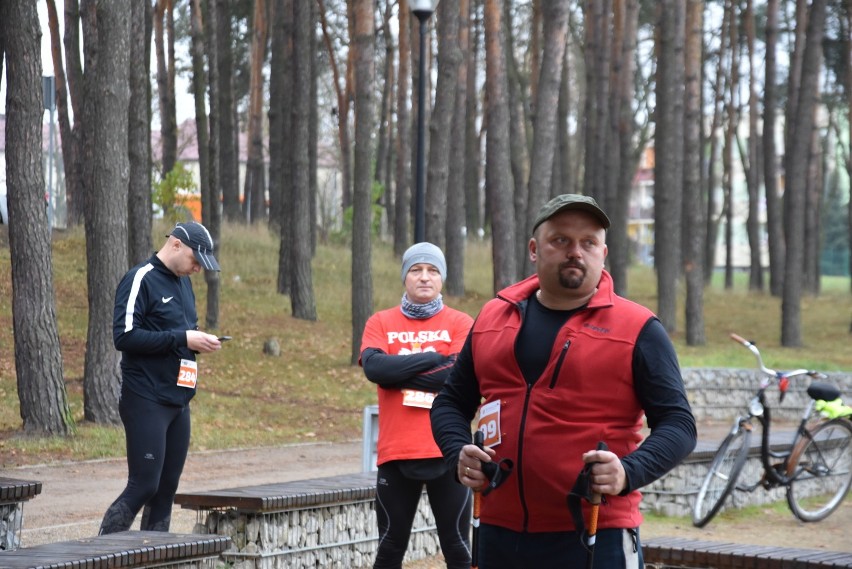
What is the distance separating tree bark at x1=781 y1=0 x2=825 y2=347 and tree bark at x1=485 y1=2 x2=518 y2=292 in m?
7.35

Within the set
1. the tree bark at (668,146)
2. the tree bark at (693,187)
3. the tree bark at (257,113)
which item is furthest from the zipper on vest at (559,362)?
the tree bark at (257,113)

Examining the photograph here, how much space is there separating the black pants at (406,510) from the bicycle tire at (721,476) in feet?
14.1

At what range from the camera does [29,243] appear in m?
13.3

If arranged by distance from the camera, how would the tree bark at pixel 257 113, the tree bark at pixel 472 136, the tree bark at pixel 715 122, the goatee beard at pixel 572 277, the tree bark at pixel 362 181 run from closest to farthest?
the goatee beard at pixel 572 277 → the tree bark at pixel 362 181 → the tree bark at pixel 257 113 → the tree bark at pixel 472 136 → the tree bark at pixel 715 122

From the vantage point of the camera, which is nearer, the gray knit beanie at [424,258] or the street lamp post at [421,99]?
the gray knit beanie at [424,258]

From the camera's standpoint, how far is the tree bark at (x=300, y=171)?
23688 millimetres

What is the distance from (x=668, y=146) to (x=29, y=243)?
17.3 meters

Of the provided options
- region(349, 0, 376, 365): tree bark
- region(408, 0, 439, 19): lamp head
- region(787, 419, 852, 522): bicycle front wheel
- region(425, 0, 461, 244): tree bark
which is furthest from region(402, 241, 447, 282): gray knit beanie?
region(425, 0, 461, 244): tree bark

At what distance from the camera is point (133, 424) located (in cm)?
682

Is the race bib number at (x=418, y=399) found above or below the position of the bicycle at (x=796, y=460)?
above

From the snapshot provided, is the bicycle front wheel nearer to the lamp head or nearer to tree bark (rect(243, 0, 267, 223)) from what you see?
the lamp head

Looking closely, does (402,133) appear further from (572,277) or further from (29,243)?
(572,277)

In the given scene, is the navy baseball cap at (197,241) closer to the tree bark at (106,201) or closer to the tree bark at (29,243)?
the tree bark at (29,243)

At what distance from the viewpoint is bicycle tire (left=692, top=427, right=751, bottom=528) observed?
10008 millimetres
